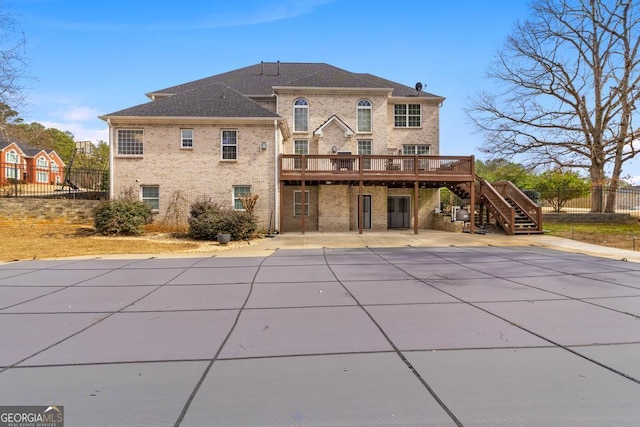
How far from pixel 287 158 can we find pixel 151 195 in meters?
7.66

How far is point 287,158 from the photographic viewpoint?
19.0 m

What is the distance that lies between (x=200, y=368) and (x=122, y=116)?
18495 millimetres

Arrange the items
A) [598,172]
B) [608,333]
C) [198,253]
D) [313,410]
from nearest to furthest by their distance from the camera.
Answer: [313,410], [608,333], [198,253], [598,172]

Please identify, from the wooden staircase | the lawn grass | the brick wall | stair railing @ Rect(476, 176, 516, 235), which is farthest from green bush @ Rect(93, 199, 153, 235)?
the lawn grass

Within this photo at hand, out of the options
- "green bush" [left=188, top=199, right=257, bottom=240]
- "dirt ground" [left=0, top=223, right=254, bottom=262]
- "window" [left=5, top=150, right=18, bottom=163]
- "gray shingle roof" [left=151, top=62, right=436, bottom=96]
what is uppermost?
"gray shingle roof" [left=151, top=62, right=436, bottom=96]

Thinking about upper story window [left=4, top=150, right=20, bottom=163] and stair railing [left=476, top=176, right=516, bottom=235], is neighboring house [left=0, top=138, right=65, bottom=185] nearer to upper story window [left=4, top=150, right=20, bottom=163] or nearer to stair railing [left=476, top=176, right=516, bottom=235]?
upper story window [left=4, top=150, right=20, bottom=163]

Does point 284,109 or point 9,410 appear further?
point 284,109

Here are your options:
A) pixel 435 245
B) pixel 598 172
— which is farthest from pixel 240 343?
pixel 598 172

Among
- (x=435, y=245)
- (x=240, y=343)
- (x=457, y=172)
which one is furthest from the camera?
(x=457, y=172)

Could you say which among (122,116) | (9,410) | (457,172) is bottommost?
(9,410)

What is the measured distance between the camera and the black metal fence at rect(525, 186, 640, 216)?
24.3 m

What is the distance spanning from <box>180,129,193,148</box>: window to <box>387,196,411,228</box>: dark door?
506 inches

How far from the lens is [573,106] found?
83.6 feet

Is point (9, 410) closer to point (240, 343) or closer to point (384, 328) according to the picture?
point (240, 343)
